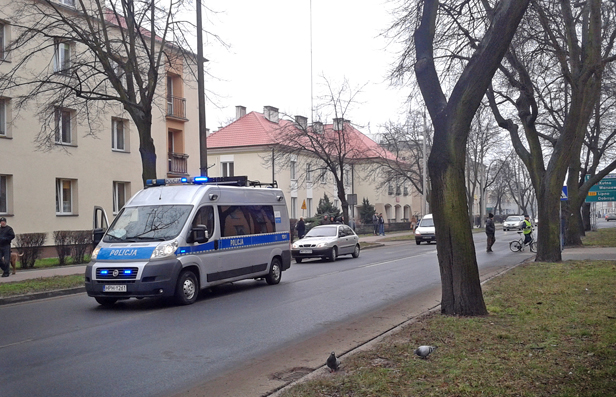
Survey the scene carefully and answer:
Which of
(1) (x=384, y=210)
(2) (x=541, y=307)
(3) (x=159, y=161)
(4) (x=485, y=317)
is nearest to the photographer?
(4) (x=485, y=317)

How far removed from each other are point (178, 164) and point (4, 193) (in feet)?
36.1

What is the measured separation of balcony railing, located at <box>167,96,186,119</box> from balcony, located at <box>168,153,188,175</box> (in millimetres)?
2160

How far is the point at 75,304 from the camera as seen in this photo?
41.4 feet

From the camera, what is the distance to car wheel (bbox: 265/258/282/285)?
50.6 feet

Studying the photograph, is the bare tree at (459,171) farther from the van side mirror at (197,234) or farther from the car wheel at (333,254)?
the car wheel at (333,254)

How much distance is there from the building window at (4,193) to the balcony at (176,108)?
10.1m

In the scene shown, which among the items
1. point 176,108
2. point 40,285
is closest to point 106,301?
point 40,285

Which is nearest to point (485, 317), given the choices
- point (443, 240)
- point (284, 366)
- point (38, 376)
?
point (443, 240)

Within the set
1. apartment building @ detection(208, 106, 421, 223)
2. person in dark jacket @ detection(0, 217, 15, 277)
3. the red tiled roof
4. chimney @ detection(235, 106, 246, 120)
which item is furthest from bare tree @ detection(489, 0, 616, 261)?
chimney @ detection(235, 106, 246, 120)

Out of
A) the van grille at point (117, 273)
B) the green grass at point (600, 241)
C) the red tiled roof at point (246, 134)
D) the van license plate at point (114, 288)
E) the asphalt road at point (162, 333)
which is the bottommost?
the asphalt road at point (162, 333)

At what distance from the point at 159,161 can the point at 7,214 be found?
32.2 feet

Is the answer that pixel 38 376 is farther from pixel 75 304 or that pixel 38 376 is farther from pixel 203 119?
pixel 203 119

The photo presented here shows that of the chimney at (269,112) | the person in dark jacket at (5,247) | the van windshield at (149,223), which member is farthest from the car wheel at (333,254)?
the chimney at (269,112)

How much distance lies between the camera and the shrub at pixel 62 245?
21.3m
